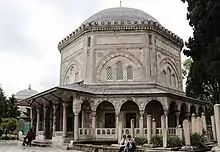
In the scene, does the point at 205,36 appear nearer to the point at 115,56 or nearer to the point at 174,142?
the point at 174,142

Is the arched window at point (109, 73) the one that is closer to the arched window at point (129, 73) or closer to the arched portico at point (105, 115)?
the arched window at point (129, 73)

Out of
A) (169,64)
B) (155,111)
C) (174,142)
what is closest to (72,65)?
(155,111)

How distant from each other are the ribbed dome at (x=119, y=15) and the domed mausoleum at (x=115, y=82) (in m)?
0.09

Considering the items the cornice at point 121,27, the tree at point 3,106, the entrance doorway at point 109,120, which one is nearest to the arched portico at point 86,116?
the entrance doorway at point 109,120

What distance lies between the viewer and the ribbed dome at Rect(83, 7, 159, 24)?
25.6 metres

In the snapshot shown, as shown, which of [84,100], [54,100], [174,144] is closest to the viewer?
[174,144]

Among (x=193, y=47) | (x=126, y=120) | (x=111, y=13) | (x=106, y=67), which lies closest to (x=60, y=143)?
(x=126, y=120)

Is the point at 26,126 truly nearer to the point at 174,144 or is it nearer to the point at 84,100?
the point at 84,100

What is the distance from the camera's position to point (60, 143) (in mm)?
18891

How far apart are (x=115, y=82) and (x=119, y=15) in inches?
265

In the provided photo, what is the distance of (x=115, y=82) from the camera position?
22.9 meters

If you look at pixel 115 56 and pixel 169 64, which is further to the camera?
pixel 169 64

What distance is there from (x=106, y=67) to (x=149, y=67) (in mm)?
3464

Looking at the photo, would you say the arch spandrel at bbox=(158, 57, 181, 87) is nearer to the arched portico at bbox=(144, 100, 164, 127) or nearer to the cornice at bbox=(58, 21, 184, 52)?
the cornice at bbox=(58, 21, 184, 52)
